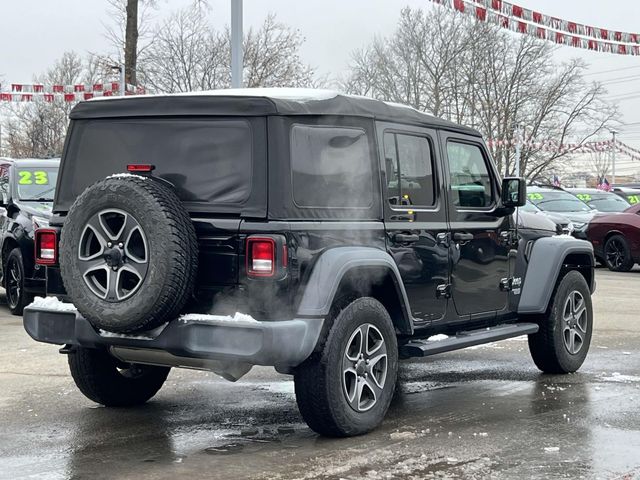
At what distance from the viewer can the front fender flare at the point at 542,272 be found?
784 centimetres

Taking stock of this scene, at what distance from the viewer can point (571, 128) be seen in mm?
54875

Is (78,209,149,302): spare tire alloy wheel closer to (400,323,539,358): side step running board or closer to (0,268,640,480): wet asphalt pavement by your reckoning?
(0,268,640,480): wet asphalt pavement

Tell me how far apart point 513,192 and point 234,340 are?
9.55ft

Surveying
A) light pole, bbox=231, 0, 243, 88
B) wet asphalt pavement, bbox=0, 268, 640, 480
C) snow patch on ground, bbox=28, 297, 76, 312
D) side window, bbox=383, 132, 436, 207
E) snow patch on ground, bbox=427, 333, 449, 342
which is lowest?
wet asphalt pavement, bbox=0, 268, 640, 480

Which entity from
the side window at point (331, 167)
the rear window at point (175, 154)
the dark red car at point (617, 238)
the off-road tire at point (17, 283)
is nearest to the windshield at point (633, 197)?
the dark red car at point (617, 238)

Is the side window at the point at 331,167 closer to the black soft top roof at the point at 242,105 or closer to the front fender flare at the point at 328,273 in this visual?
the black soft top roof at the point at 242,105

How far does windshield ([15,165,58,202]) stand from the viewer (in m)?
12.2

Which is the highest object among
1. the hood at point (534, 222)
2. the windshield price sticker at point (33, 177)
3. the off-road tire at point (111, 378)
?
the windshield price sticker at point (33, 177)

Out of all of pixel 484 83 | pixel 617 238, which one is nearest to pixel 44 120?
pixel 484 83

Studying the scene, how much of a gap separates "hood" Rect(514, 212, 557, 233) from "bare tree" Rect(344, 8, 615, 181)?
27717 millimetres

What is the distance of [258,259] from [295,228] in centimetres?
26

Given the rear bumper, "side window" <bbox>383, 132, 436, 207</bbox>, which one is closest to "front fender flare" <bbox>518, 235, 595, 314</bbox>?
"side window" <bbox>383, 132, 436, 207</bbox>

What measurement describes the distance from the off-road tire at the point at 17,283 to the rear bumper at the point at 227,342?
232 inches

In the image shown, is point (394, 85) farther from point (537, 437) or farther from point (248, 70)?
point (537, 437)
